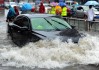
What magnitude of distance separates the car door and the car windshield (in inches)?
11.6

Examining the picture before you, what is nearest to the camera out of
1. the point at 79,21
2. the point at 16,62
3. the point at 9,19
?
the point at 16,62

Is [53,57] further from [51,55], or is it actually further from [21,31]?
[21,31]

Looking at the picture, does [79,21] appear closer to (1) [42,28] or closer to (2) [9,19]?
(2) [9,19]

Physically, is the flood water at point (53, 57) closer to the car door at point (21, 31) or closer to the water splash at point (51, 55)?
the water splash at point (51, 55)

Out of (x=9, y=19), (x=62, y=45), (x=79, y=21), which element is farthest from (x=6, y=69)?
(x=79, y=21)

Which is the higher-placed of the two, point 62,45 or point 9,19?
point 62,45

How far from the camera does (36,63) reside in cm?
1011

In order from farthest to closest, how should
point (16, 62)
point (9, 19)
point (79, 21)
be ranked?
point (79, 21), point (9, 19), point (16, 62)

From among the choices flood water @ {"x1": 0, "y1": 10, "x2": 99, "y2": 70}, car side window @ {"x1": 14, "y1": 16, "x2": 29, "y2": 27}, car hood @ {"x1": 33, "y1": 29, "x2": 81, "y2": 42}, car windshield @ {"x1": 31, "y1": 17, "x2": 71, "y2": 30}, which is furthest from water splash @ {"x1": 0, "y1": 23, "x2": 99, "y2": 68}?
car side window @ {"x1": 14, "y1": 16, "x2": 29, "y2": 27}

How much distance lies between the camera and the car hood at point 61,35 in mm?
11045

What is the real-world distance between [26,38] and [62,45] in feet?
5.48

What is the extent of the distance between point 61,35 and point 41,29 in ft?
3.28

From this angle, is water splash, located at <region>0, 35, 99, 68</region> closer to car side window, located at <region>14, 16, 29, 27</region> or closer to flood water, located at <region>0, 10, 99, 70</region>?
flood water, located at <region>0, 10, 99, 70</region>

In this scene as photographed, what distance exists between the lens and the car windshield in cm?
1202
